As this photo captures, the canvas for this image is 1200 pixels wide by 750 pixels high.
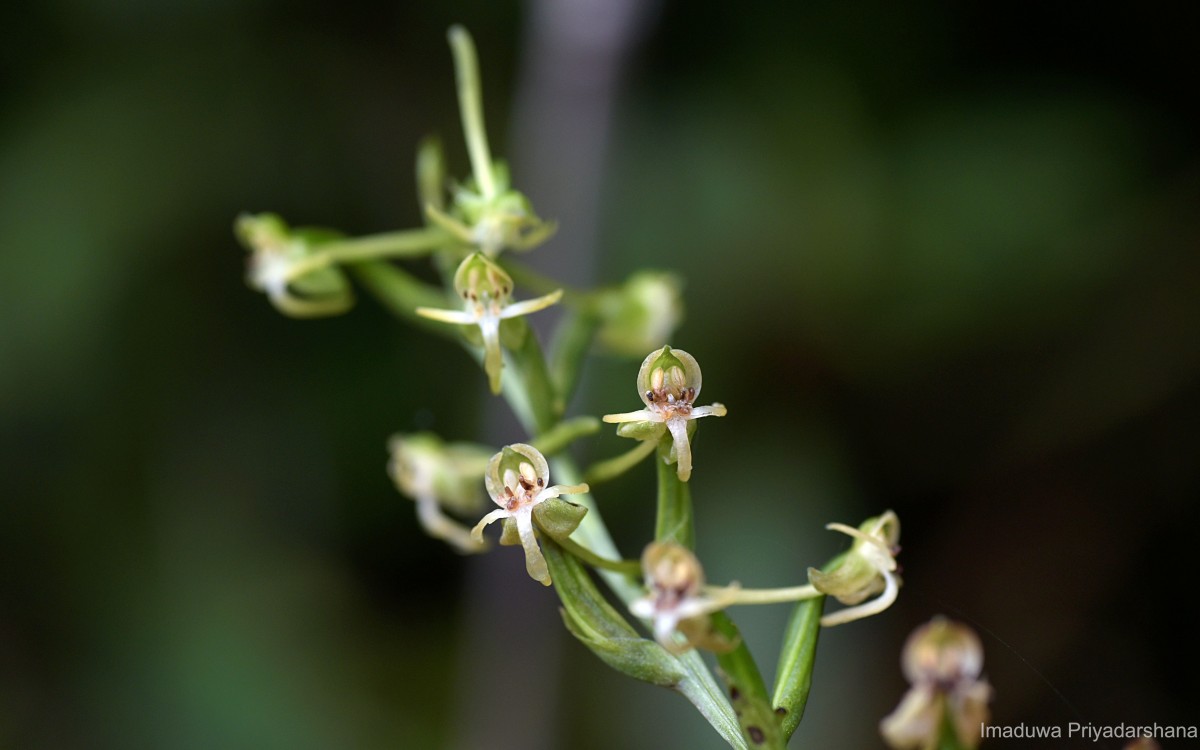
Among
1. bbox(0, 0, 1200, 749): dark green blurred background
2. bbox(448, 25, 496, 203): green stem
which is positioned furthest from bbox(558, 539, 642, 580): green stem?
bbox(0, 0, 1200, 749): dark green blurred background

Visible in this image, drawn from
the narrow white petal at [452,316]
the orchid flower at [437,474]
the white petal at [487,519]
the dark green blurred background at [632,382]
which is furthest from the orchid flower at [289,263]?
the dark green blurred background at [632,382]

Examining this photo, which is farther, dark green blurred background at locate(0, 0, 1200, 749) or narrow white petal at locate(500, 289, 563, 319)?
dark green blurred background at locate(0, 0, 1200, 749)

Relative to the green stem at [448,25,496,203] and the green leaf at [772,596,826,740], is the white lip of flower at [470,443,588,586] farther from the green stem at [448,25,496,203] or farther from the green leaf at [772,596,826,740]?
the green stem at [448,25,496,203]

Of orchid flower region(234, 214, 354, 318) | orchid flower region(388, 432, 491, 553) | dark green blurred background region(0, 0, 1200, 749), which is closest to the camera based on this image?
orchid flower region(234, 214, 354, 318)

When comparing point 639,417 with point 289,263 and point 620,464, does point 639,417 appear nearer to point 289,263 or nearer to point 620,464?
point 620,464

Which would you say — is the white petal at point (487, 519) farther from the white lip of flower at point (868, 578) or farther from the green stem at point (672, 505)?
the white lip of flower at point (868, 578)

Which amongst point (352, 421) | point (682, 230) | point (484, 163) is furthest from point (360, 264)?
point (682, 230)

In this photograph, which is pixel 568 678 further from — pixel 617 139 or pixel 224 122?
pixel 224 122
